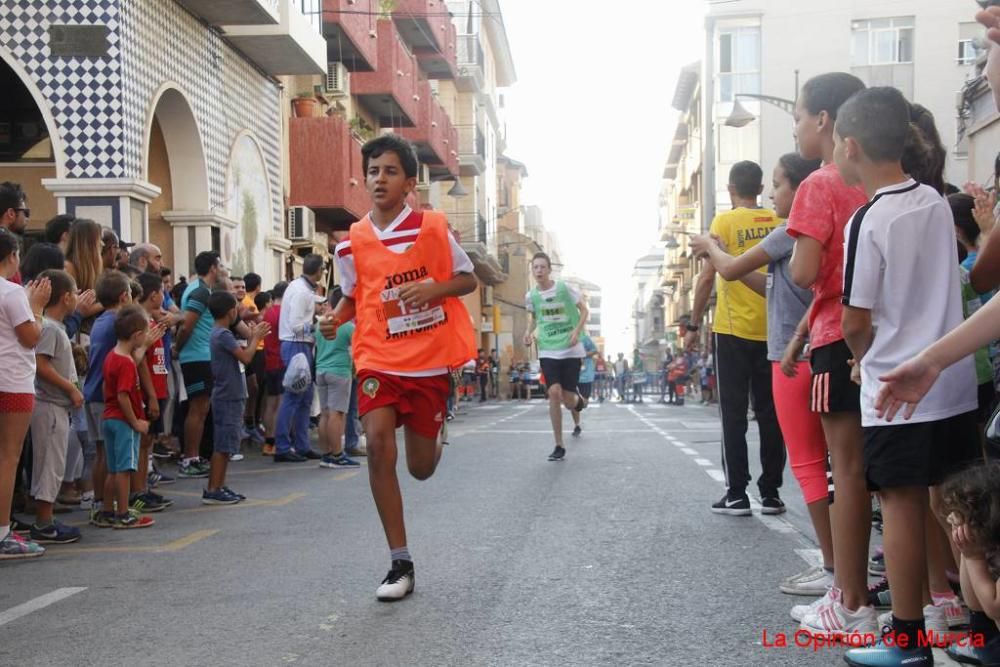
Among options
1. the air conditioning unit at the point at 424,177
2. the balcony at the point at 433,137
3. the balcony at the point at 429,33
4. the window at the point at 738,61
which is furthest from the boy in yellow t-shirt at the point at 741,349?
the window at the point at 738,61

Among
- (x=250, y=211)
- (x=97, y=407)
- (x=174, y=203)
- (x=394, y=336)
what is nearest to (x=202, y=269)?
(x=97, y=407)

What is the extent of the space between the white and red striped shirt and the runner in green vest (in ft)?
23.6

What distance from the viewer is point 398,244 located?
5.89m

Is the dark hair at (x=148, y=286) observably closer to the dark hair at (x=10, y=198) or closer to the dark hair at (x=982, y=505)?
the dark hair at (x=10, y=198)

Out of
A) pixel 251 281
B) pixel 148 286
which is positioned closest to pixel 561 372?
pixel 251 281

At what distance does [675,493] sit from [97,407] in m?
4.10

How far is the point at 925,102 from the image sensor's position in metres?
49.7

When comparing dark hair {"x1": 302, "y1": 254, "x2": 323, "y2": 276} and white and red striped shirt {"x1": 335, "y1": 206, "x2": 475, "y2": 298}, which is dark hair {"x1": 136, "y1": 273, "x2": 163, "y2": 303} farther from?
white and red striped shirt {"x1": 335, "y1": 206, "x2": 475, "y2": 298}

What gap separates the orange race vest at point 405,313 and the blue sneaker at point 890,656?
2.48 meters

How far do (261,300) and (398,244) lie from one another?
32.4 feet

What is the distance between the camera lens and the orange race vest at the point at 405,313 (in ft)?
19.0

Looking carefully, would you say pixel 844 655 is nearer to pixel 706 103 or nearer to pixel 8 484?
pixel 8 484

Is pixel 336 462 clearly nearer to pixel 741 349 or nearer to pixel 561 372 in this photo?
pixel 561 372

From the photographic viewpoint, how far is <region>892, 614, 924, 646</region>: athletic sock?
3877 mm
